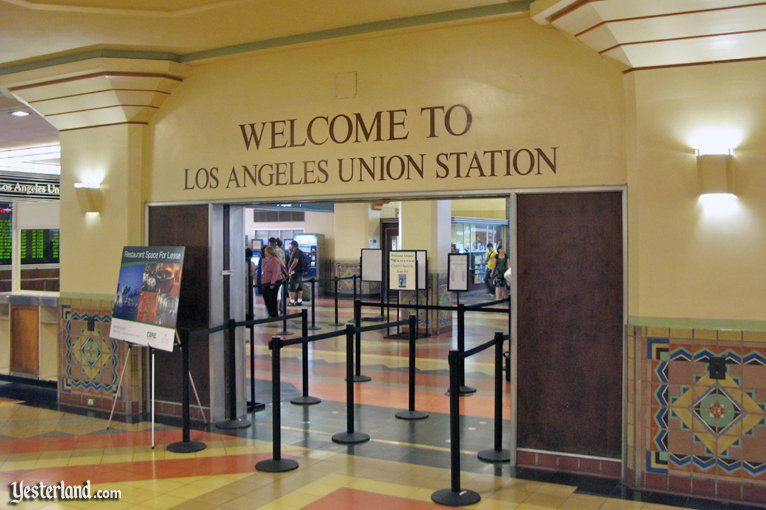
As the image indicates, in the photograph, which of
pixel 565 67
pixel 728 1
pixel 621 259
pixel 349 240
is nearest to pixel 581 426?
pixel 621 259

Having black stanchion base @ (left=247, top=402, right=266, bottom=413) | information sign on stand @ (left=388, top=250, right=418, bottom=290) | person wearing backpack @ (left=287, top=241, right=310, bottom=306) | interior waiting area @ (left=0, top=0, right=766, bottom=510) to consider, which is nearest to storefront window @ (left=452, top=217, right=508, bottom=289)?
person wearing backpack @ (left=287, top=241, right=310, bottom=306)

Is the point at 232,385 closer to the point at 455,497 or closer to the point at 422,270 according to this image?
the point at 455,497

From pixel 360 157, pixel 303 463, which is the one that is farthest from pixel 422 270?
pixel 303 463

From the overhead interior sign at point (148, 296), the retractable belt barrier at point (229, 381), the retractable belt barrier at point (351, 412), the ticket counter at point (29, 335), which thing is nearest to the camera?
the retractable belt barrier at point (351, 412)

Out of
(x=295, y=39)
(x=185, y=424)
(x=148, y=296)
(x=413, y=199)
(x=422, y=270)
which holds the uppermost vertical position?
(x=295, y=39)

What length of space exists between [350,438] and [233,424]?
1.20 metres

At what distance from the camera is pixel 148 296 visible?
6211mm

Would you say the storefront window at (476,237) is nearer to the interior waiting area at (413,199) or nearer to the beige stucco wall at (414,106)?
the interior waiting area at (413,199)

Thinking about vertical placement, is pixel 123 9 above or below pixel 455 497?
above

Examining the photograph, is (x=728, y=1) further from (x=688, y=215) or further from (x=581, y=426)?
(x=581, y=426)

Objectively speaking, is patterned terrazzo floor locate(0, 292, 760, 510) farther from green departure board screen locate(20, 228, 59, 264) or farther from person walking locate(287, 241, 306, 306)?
person walking locate(287, 241, 306, 306)

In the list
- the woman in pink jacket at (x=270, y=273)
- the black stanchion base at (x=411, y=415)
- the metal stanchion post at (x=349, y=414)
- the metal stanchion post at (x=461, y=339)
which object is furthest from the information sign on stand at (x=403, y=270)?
the metal stanchion post at (x=349, y=414)

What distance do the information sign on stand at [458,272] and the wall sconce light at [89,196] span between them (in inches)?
226

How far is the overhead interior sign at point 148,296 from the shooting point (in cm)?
602
